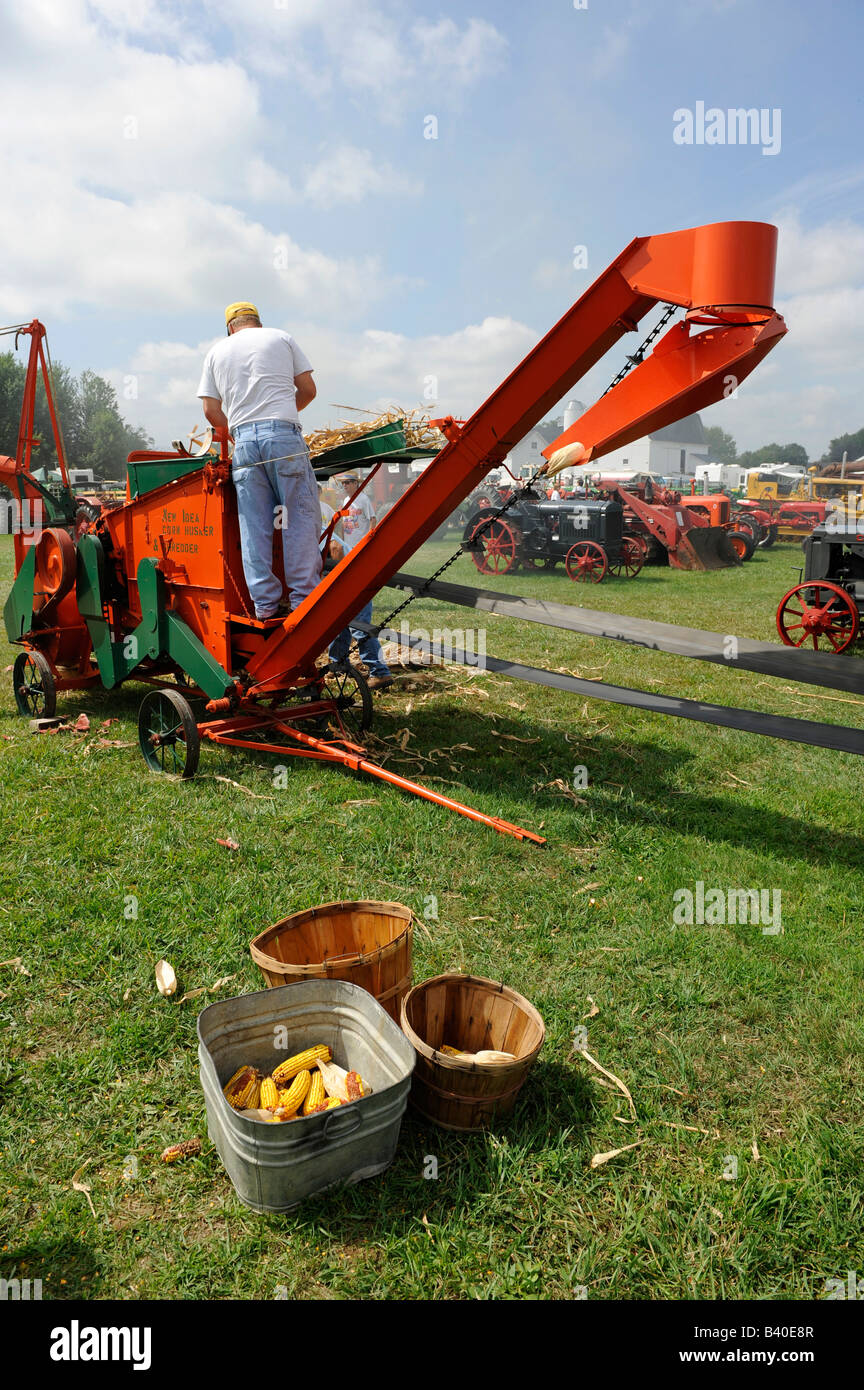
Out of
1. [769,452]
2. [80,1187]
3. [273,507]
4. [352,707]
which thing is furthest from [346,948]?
[769,452]

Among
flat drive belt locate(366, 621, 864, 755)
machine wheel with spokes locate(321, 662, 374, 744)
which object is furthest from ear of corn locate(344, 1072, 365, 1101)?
machine wheel with spokes locate(321, 662, 374, 744)

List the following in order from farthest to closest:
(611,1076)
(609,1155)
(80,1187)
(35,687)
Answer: (35,687)
(611,1076)
(609,1155)
(80,1187)

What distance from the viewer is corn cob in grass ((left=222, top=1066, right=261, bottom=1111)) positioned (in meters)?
2.49

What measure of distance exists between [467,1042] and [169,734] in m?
3.32

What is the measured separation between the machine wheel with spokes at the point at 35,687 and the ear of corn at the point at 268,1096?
5.02 metres

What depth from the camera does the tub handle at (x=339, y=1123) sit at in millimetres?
2201

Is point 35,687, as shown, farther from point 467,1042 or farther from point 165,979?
point 467,1042

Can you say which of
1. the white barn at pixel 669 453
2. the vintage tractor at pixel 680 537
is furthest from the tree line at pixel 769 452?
the vintage tractor at pixel 680 537

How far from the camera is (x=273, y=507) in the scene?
5.41 m

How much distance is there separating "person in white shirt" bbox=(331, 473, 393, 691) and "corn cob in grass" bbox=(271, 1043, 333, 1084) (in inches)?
183

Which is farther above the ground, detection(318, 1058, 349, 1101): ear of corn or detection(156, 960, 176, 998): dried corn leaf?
detection(318, 1058, 349, 1101): ear of corn

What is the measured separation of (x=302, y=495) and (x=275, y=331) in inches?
42.5

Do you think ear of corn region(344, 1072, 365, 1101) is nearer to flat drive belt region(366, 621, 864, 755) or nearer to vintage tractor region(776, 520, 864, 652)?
flat drive belt region(366, 621, 864, 755)

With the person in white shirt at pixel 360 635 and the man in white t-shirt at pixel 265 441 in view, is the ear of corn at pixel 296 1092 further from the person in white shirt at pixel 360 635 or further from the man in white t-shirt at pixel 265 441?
the person in white shirt at pixel 360 635
